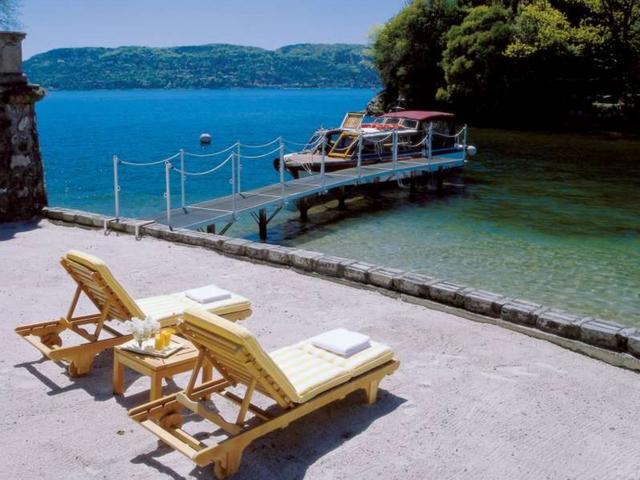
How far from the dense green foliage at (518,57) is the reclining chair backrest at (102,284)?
44062mm

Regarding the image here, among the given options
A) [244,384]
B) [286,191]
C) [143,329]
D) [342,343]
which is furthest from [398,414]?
[286,191]

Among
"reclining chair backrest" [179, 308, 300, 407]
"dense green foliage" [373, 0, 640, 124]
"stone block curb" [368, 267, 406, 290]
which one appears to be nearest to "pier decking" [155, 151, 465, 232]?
"stone block curb" [368, 267, 406, 290]

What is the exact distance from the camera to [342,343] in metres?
5.45

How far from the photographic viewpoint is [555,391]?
5.68 meters

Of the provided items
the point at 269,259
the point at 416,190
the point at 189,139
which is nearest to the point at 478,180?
the point at 416,190

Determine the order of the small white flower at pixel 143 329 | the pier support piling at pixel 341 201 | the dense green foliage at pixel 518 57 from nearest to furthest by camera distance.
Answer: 1. the small white flower at pixel 143 329
2. the pier support piling at pixel 341 201
3. the dense green foliage at pixel 518 57

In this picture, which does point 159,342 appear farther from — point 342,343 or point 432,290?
point 432,290

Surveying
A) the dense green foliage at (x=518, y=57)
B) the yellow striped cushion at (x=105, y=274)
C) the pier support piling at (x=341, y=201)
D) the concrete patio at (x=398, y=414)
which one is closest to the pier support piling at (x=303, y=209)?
the pier support piling at (x=341, y=201)

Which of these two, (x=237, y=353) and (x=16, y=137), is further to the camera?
(x=16, y=137)

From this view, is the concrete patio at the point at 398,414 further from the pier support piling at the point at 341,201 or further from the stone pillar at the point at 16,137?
the pier support piling at the point at 341,201

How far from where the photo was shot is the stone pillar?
11984 millimetres

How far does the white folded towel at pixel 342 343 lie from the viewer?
537 cm

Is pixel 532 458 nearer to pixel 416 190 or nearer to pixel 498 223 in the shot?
pixel 498 223

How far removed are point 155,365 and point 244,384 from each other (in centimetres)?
82
